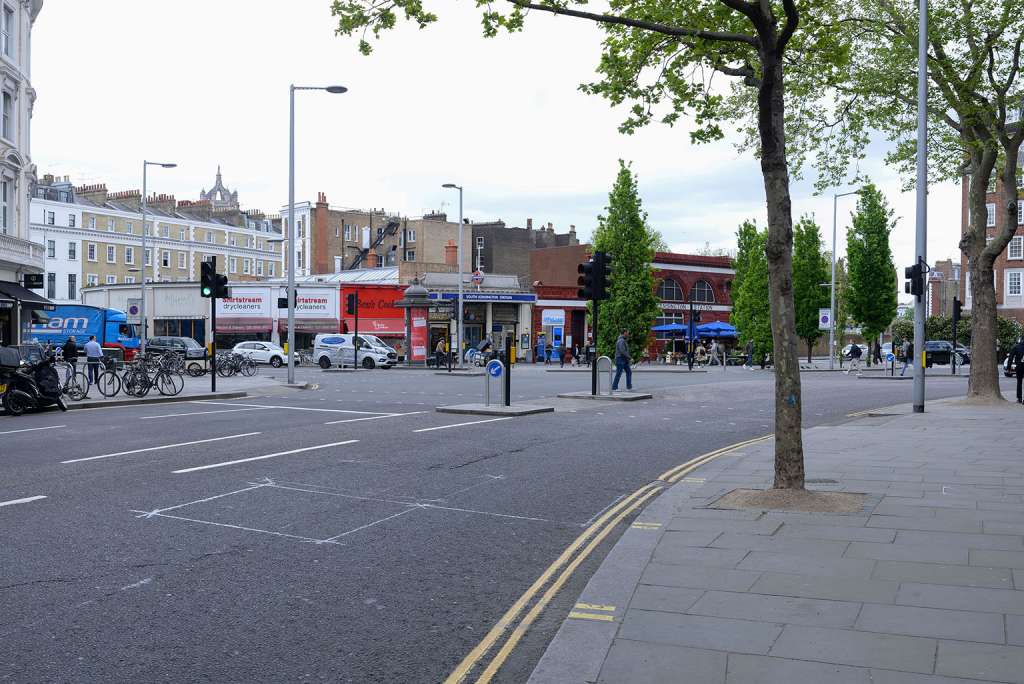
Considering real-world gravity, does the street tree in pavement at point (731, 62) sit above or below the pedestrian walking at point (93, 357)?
above

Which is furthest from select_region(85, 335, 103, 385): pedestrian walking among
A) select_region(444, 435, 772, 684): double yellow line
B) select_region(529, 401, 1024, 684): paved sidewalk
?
select_region(529, 401, 1024, 684): paved sidewalk

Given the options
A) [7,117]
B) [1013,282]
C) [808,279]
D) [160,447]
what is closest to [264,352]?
[7,117]

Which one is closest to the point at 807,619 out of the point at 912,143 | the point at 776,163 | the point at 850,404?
the point at 776,163

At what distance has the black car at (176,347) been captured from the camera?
42.8m

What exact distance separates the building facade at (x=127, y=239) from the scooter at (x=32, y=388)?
184ft

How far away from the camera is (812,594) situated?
17.4 feet

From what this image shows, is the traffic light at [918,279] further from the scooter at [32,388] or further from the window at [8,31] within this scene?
the window at [8,31]

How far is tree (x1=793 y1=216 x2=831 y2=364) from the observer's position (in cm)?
5491

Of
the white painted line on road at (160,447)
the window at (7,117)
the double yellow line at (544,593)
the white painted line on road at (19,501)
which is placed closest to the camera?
the double yellow line at (544,593)

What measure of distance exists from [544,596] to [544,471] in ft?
16.4

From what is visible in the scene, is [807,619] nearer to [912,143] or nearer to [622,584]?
[622,584]

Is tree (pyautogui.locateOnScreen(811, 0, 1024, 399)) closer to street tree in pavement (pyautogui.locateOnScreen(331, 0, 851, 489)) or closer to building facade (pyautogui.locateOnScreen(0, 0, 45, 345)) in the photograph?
street tree in pavement (pyautogui.locateOnScreen(331, 0, 851, 489))

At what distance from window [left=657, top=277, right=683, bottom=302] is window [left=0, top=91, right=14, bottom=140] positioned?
149 ft

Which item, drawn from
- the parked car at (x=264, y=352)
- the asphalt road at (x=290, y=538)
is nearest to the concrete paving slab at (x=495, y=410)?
the asphalt road at (x=290, y=538)
